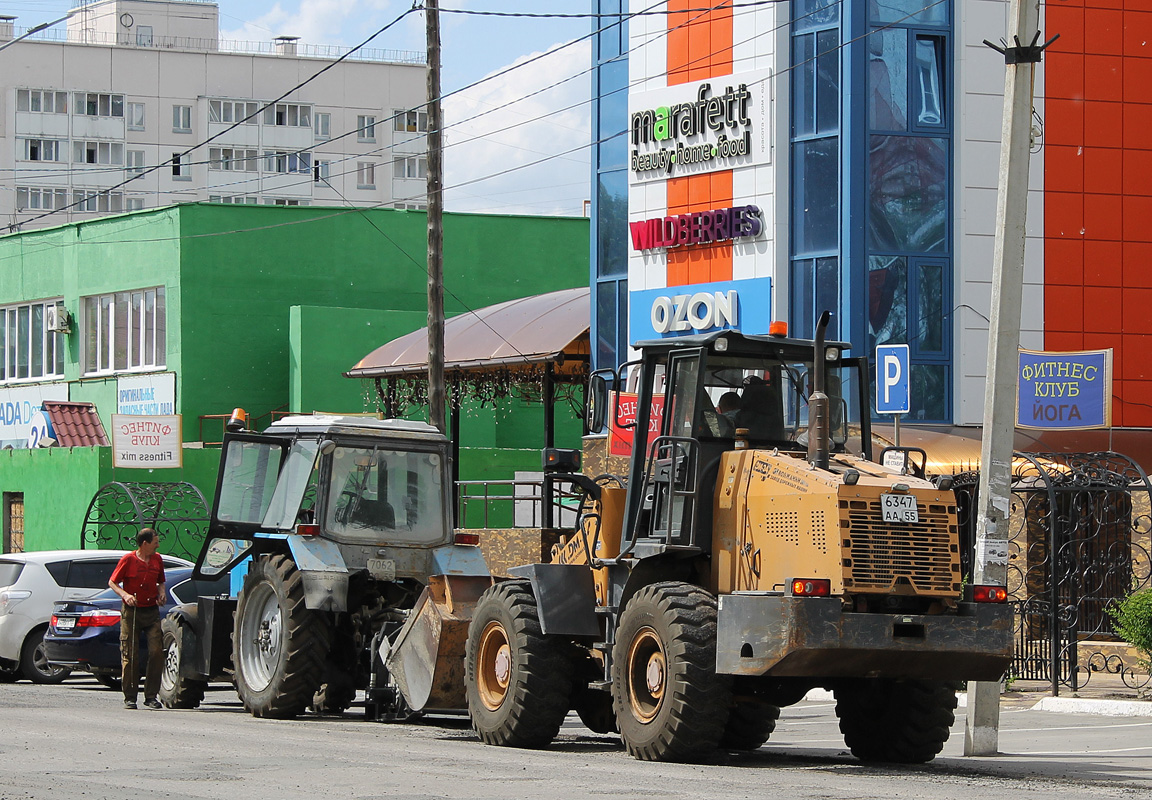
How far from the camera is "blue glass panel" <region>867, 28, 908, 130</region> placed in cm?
2570

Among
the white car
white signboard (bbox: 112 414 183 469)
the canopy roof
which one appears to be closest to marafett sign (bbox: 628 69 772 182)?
the canopy roof

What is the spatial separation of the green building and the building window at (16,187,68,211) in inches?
1900

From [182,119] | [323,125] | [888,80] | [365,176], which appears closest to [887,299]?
[888,80]

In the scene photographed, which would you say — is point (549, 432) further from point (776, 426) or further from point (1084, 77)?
point (776, 426)

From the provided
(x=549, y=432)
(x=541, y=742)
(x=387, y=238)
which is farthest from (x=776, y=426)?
(x=387, y=238)

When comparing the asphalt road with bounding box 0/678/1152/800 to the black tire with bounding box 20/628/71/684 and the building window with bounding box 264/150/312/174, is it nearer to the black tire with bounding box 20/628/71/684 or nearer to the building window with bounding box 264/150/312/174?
the black tire with bounding box 20/628/71/684

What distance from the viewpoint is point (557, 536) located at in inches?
587

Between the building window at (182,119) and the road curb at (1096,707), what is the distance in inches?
3115

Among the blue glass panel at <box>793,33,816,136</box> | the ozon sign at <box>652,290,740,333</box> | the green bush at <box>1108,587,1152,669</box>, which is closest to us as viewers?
the green bush at <box>1108,587,1152,669</box>

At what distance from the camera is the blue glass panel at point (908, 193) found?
2572cm

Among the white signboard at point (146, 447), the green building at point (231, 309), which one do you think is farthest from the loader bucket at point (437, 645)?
the green building at point (231, 309)

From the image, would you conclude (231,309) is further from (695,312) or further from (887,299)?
(887,299)

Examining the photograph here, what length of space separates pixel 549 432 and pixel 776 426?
709 inches

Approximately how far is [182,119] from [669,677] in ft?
276
